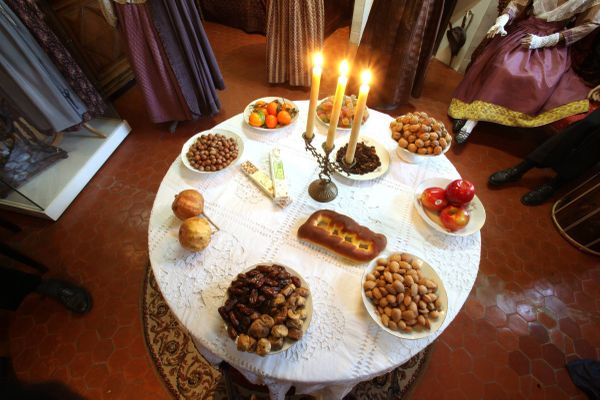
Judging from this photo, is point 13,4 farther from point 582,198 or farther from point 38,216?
point 582,198

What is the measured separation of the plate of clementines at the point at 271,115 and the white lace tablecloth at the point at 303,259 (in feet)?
0.29

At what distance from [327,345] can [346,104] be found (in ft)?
4.02

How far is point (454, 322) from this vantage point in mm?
1765

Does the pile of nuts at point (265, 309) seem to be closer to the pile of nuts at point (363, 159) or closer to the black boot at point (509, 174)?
the pile of nuts at point (363, 159)

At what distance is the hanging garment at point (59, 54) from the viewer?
6.21 ft

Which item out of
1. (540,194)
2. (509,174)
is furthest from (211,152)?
(540,194)

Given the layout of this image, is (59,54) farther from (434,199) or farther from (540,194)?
(540,194)

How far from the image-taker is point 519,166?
2.45m

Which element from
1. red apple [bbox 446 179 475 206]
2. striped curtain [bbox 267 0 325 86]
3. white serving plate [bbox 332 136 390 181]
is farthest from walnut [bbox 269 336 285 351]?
striped curtain [bbox 267 0 325 86]

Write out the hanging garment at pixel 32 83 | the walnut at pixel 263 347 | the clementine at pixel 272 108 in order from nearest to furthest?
1. the walnut at pixel 263 347
2. the clementine at pixel 272 108
3. the hanging garment at pixel 32 83

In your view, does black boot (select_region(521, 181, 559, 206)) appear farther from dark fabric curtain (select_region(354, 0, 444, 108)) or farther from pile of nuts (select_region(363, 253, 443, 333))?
pile of nuts (select_region(363, 253, 443, 333))

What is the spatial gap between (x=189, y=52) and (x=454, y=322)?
9.06 feet

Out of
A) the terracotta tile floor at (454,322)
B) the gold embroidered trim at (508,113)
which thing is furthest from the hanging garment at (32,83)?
the gold embroidered trim at (508,113)

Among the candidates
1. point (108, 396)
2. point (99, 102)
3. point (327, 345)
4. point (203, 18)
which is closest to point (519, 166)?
point (327, 345)
